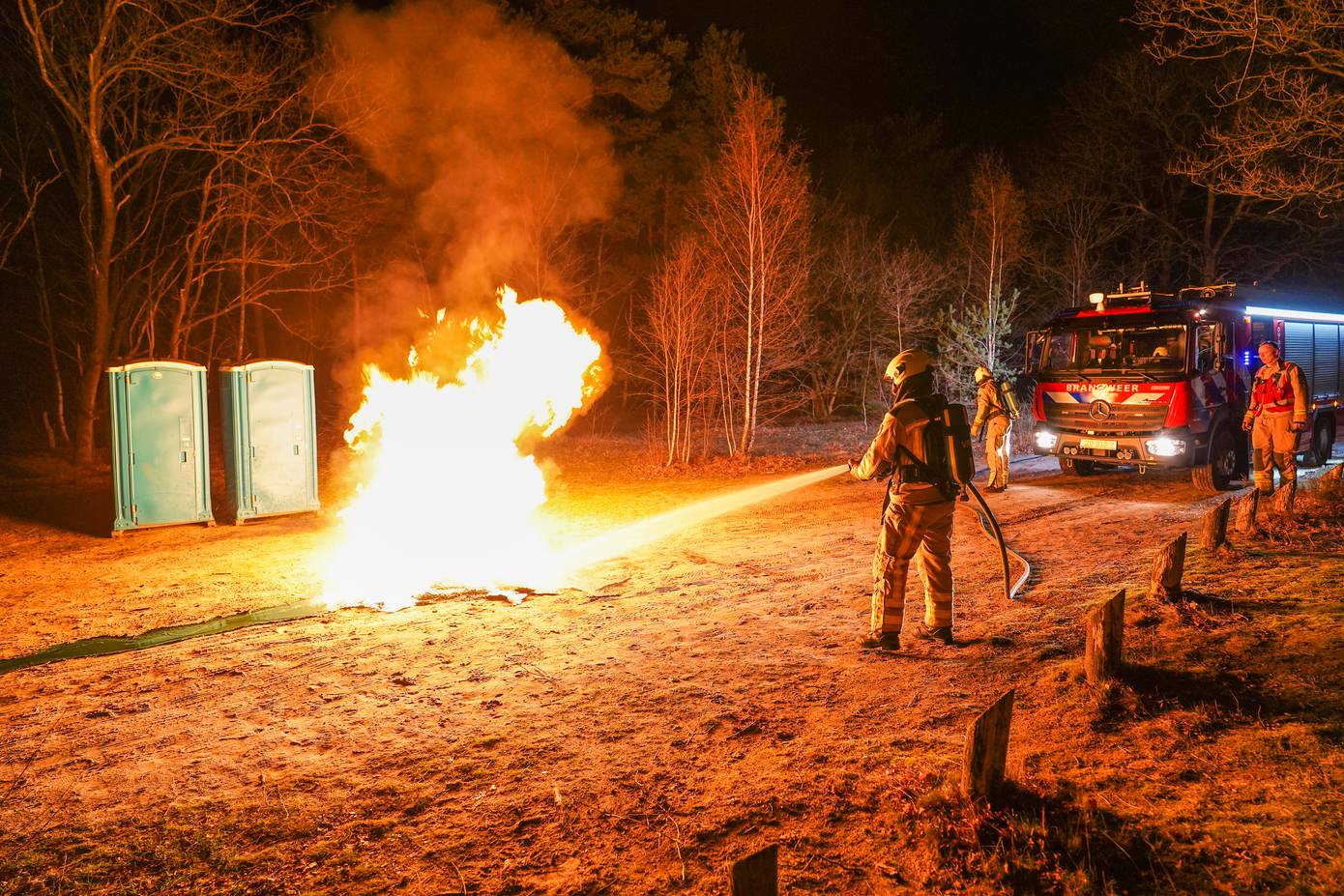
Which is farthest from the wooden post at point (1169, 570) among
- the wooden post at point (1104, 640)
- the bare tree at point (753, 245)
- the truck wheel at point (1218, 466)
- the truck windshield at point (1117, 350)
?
the bare tree at point (753, 245)

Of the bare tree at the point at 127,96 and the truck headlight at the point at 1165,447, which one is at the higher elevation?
the bare tree at the point at 127,96

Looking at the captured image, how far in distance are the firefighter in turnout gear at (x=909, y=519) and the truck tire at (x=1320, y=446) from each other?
12.3 metres

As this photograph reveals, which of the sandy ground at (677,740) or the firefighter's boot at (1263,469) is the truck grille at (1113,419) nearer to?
the firefighter's boot at (1263,469)

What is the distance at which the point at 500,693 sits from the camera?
585 cm

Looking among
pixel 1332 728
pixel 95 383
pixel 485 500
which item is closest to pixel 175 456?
pixel 485 500

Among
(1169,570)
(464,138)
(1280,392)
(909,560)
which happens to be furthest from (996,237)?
(909,560)

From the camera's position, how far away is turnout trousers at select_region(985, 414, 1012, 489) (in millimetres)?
13359

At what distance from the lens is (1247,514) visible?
9.66m

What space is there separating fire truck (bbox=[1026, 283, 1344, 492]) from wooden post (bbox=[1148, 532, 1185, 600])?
21.9 ft

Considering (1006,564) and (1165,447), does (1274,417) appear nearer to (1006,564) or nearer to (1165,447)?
(1165,447)

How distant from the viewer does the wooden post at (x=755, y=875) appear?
2896 mm

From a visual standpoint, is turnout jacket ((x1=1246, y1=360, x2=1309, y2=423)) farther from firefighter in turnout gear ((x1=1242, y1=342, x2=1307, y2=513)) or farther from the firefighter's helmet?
the firefighter's helmet

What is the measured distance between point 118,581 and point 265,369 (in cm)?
448

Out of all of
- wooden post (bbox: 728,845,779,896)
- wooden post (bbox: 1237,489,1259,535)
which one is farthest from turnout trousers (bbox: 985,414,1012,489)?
wooden post (bbox: 728,845,779,896)
